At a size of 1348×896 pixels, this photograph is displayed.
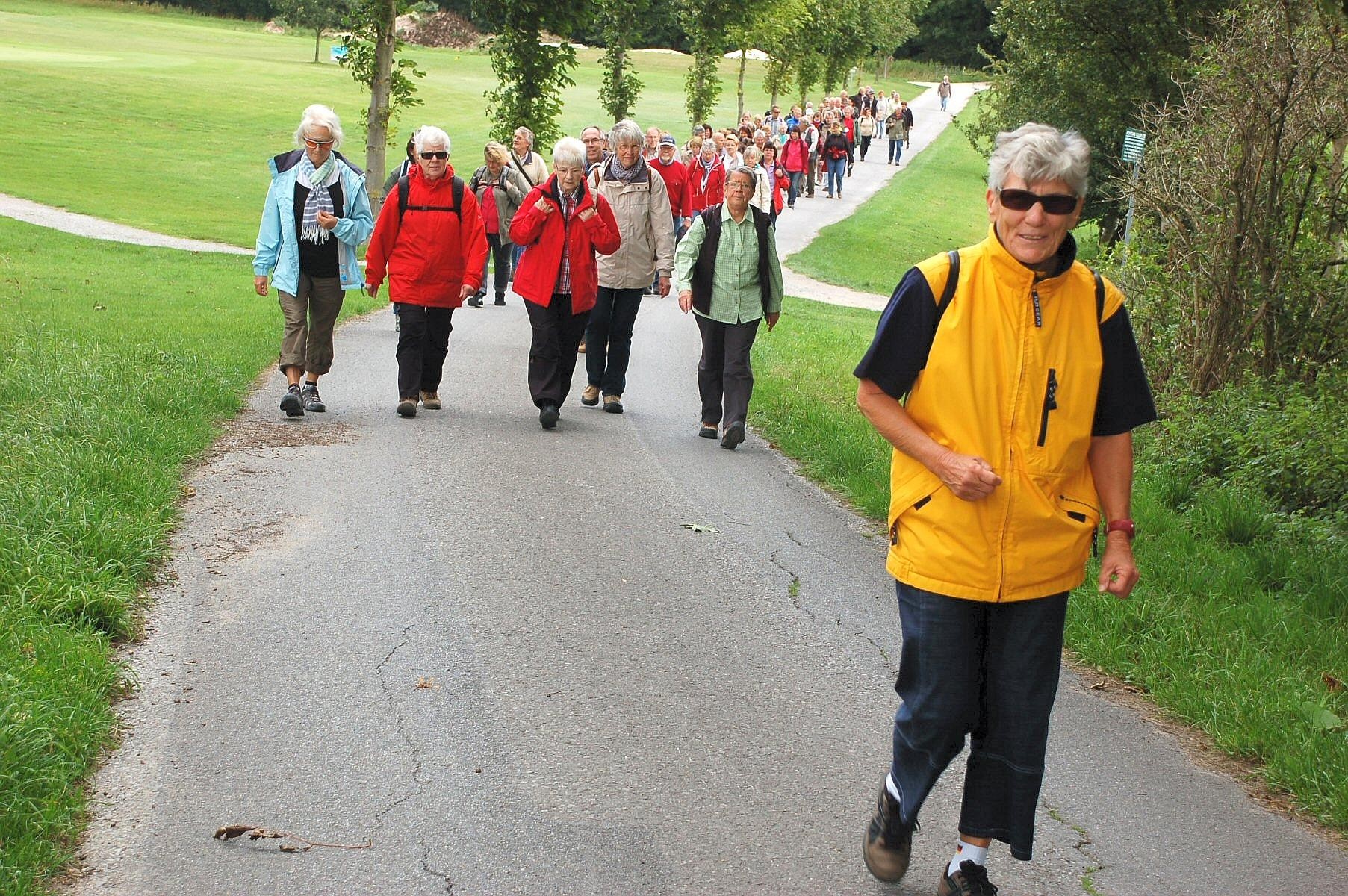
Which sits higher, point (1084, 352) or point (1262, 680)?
point (1084, 352)

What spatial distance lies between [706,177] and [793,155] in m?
15.1

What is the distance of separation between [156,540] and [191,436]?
7.95ft

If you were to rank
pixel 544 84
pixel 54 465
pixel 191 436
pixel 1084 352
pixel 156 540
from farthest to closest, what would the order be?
pixel 544 84 → pixel 191 436 → pixel 54 465 → pixel 156 540 → pixel 1084 352

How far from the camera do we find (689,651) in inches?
237

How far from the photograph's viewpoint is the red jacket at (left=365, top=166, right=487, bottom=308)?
10594 millimetres

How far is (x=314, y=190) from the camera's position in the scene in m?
10.2

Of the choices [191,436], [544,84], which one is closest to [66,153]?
[544,84]

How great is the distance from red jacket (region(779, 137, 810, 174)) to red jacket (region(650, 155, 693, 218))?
17.2 m

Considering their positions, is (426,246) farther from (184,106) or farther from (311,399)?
(184,106)

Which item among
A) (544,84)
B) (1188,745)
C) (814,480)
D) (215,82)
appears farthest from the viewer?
(215,82)

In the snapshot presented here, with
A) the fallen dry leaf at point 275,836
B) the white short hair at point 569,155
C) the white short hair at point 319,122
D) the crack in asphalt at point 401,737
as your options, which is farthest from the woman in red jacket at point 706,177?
the fallen dry leaf at point 275,836

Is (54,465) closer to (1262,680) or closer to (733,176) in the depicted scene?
(733,176)

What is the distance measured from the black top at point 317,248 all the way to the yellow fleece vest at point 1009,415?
23.9 ft

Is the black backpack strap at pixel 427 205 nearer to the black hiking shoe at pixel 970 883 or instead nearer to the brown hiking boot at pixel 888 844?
the brown hiking boot at pixel 888 844
